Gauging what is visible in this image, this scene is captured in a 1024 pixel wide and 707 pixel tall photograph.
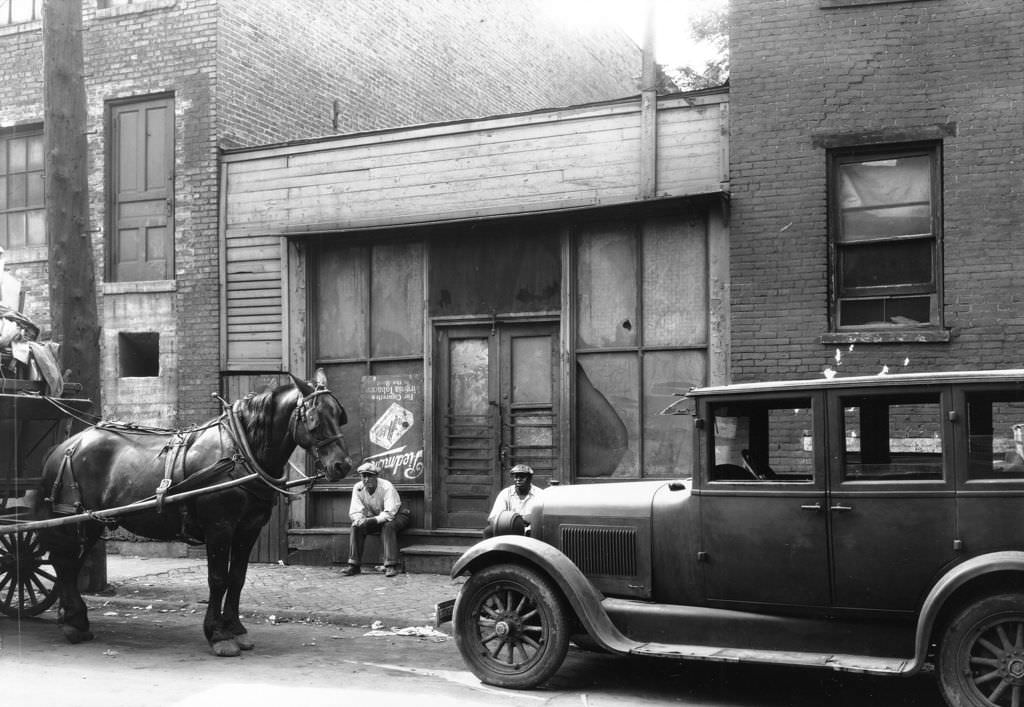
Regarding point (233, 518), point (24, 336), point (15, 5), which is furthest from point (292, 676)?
point (15, 5)

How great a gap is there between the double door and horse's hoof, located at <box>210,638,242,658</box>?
453cm

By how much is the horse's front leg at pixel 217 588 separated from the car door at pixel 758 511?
360 cm

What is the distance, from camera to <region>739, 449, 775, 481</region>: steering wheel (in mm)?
6738

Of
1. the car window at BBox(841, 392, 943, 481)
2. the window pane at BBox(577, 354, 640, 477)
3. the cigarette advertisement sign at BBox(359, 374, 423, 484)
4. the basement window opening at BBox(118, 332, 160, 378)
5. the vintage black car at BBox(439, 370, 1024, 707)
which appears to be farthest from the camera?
the basement window opening at BBox(118, 332, 160, 378)

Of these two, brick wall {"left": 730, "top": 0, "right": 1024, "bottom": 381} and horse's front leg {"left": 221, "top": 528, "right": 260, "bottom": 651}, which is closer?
horse's front leg {"left": 221, "top": 528, "right": 260, "bottom": 651}

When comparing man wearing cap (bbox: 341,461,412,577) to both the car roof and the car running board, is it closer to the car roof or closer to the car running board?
the car running board

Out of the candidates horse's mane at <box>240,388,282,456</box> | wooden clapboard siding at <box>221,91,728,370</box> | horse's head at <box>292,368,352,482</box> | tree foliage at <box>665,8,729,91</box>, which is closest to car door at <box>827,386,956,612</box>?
horse's head at <box>292,368,352,482</box>

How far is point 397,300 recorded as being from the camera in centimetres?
1262

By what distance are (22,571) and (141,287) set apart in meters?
5.36

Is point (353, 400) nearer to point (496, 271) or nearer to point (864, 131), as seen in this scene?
point (496, 271)

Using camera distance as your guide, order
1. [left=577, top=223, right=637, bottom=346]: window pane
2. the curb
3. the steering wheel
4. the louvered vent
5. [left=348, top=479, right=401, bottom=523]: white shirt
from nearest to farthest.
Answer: the steering wheel → the louvered vent → the curb → [left=577, top=223, right=637, bottom=346]: window pane → [left=348, top=479, right=401, bottom=523]: white shirt

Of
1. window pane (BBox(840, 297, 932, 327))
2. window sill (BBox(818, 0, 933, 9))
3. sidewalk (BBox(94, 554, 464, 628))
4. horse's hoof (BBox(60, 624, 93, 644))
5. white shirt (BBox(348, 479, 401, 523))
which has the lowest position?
sidewalk (BBox(94, 554, 464, 628))

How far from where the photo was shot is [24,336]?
895 centimetres

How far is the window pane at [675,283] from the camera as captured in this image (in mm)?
11250
